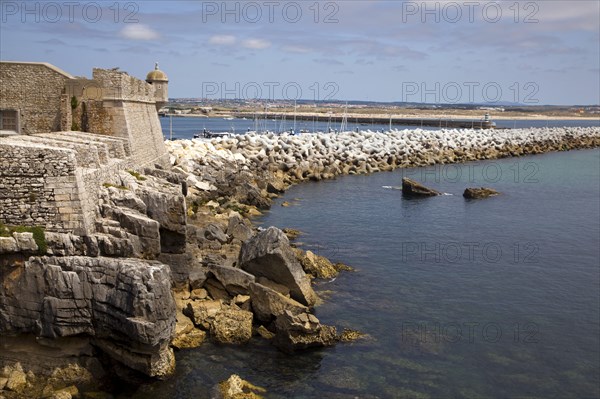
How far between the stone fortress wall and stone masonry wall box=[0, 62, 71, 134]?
0.04 metres

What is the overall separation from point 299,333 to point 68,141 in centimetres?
1015

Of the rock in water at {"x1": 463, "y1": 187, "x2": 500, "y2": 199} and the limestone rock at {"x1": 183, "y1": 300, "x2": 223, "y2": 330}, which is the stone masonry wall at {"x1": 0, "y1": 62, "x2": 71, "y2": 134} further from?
the rock in water at {"x1": 463, "y1": 187, "x2": 500, "y2": 199}

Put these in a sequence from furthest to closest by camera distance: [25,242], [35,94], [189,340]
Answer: [35,94] < [189,340] < [25,242]

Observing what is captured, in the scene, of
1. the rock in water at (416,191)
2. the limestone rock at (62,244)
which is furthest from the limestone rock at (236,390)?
the rock in water at (416,191)

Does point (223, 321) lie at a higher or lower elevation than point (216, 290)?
lower

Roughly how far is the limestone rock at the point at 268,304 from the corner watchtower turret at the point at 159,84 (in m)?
20.2

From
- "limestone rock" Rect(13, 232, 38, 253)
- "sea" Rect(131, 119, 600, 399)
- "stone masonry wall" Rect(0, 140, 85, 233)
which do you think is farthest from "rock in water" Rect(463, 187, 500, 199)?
"limestone rock" Rect(13, 232, 38, 253)

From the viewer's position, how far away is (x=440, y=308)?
21172 millimetres

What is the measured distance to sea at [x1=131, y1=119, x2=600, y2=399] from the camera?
15.9 meters

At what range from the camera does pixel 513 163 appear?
69.8 m

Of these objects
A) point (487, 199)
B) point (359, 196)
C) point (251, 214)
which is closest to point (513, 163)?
point (487, 199)

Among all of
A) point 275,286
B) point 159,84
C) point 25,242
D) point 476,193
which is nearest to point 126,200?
point 25,242

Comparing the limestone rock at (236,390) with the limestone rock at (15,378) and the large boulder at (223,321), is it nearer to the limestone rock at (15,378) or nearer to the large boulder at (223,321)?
the large boulder at (223,321)

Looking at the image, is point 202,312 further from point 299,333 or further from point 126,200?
point 126,200
